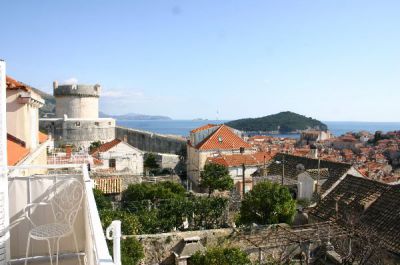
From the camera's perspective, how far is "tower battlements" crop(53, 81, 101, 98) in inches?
1661

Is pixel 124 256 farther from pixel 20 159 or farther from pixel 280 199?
pixel 280 199

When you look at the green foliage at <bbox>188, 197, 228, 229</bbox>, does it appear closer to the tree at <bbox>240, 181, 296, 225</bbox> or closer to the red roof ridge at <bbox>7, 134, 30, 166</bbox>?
the tree at <bbox>240, 181, 296, 225</bbox>

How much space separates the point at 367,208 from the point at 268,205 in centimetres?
366

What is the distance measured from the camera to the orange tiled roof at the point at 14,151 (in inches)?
330

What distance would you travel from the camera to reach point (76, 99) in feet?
140

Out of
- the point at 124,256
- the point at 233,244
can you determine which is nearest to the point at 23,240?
the point at 124,256

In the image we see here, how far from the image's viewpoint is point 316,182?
1952 centimetres

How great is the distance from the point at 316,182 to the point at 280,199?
6.00 m

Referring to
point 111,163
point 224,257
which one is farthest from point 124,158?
point 224,257

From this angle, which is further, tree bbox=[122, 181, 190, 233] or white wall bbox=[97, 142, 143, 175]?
white wall bbox=[97, 142, 143, 175]

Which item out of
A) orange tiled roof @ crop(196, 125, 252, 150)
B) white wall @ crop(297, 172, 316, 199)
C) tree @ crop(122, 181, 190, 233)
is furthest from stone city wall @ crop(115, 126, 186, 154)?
tree @ crop(122, 181, 190, 233)

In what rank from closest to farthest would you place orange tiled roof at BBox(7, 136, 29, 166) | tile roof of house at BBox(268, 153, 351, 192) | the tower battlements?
orange tiled roof at BBox(7, 136, 29, 166) < tile roof of house at BBox(268, 153, 351, 192) < the tower battlements

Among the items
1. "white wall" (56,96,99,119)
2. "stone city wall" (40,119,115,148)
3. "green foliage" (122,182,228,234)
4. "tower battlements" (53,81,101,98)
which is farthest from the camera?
"white wall" (56,96,99,119)

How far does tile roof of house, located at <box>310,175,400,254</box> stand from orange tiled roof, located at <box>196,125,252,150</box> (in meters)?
12.1
